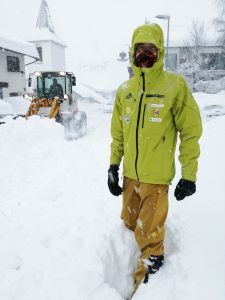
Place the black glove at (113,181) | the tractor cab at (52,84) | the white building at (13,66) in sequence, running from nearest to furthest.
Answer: the black glove at (113,181) < the tractor cab at (52,84) < the white building at (13,66)

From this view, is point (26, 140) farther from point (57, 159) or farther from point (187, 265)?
point (187, 265)

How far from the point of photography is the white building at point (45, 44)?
3572cm

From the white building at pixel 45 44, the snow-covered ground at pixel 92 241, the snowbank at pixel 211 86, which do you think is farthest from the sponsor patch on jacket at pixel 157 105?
the white building at pixel 45 44

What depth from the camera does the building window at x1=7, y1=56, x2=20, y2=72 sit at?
2362 centimetres

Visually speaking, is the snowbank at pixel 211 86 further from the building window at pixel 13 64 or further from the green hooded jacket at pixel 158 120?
the green hooded jacket at pixel 158 120

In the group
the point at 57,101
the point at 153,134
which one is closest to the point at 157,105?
the point at 153,134

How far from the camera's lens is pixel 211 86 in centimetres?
3139

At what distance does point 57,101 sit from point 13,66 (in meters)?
14.8

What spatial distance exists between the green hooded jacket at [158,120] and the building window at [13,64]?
74.8 feet

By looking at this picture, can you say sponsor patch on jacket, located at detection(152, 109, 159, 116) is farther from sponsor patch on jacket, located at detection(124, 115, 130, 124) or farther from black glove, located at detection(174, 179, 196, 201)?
black glove, located at detection(174, 179, 196, 201)

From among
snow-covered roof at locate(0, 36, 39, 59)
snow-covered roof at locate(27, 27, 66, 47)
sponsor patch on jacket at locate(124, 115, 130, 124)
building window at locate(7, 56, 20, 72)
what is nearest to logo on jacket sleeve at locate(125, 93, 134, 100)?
sponsor patch on jacket at locate(124, 115, 130, 124)

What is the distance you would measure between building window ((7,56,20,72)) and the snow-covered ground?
19.8 metres

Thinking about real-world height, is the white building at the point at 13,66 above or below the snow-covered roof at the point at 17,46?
below

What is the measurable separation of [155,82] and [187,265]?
66.6 inches
